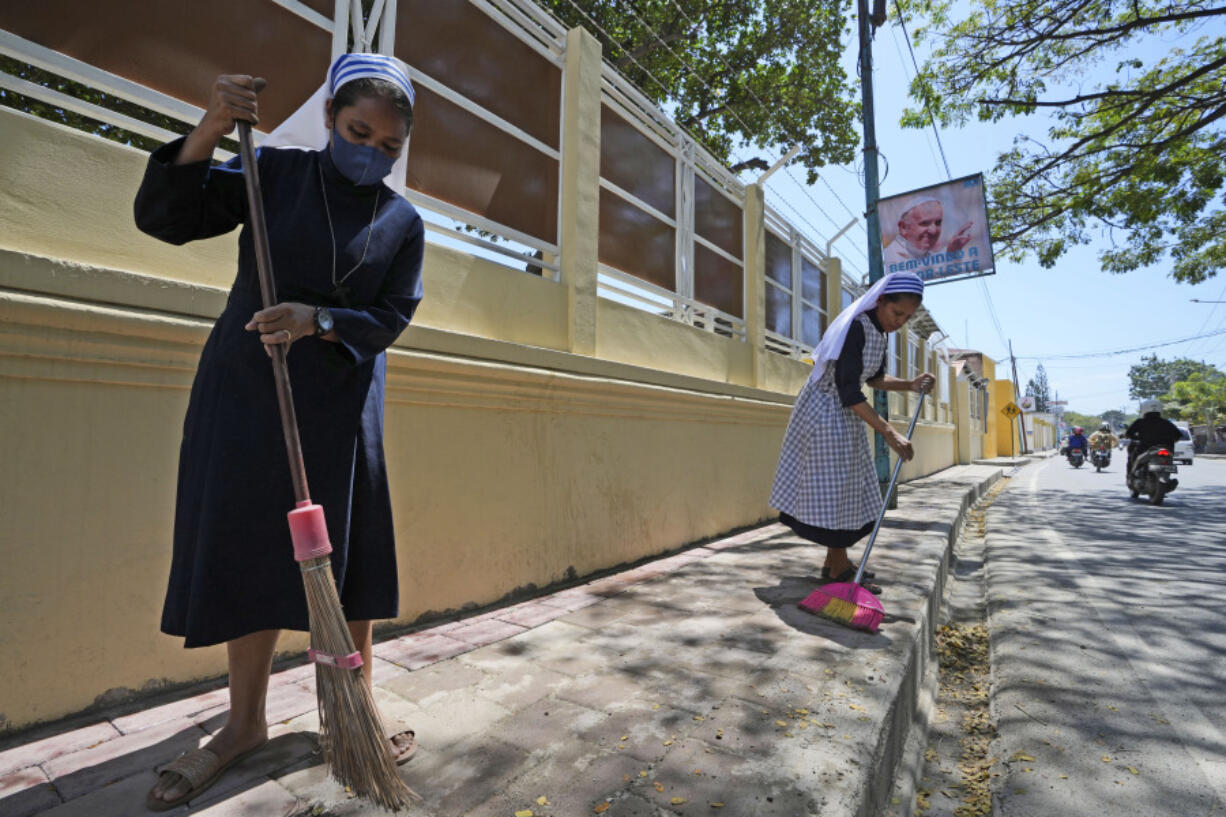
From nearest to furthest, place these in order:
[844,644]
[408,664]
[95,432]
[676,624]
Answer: [95,432], [408,664], [844,644], [676,624]

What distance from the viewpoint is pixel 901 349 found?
1390 cm

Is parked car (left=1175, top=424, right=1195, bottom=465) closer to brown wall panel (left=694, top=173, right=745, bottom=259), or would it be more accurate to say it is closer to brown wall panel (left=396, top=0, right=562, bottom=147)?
brown wall panel (left=694, top=173, right=745, bottom=259)

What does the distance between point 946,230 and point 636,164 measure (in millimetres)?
5375

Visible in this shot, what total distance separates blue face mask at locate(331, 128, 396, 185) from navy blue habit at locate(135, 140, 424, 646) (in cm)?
3

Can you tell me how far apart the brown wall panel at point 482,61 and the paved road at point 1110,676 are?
3696 mm

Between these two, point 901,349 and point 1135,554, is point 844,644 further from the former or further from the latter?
point 901,349

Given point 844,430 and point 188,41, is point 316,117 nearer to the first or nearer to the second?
point 188,41

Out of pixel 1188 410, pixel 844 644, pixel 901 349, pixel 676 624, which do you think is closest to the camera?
pixel 844 644

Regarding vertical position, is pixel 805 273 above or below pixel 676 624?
above

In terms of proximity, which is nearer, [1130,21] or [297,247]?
[297,247]

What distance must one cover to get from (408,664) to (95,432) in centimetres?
123

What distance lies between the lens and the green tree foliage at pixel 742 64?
9.29 metres

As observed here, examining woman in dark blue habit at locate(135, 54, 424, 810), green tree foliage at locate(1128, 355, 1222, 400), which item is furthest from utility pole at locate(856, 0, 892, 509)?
green tree foliage at locate(1128, 355, 1222, 400)

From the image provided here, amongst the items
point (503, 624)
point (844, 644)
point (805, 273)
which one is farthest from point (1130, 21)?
point (503, 624)
